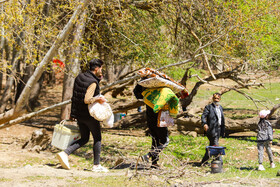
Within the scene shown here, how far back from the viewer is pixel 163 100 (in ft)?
20.4

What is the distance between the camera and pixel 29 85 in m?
7.73

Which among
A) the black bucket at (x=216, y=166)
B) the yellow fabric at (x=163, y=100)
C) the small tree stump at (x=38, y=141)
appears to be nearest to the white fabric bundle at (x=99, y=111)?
the yellow fabric at (x=163, y=100)

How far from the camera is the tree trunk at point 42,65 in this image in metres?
7.57

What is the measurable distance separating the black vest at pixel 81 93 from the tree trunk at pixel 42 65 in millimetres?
1759

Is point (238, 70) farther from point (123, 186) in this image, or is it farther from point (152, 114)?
point (123, 186)

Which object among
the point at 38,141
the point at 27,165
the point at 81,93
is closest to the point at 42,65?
the point at 81,93

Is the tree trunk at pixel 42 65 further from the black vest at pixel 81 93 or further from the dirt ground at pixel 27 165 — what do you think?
the black vest at pixel 81 93

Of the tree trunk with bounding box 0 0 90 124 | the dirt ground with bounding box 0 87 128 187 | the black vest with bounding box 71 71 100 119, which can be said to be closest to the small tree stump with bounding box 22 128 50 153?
the dirt ground with bounding box 0 87 128 187

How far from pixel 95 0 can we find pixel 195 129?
17.0 feet

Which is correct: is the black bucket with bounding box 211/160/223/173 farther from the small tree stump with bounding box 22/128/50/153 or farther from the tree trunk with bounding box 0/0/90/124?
the small tree stump with bounding box 22/128/50/153

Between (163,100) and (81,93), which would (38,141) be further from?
(163,100)

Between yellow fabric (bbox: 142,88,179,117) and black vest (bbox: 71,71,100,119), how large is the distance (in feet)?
3.23

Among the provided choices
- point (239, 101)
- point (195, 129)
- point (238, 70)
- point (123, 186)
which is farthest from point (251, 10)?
point (239, 101)

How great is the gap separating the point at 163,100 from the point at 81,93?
142 cm
